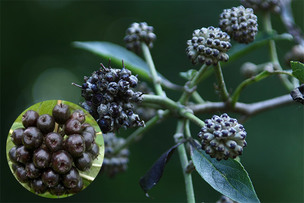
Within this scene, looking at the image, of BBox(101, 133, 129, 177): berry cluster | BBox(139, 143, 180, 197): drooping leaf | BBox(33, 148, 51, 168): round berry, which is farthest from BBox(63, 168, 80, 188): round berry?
BBox(101, 133, 129, 177): berry cluster

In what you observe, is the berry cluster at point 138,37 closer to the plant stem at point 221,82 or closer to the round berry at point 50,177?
the plant stem at point 221,82

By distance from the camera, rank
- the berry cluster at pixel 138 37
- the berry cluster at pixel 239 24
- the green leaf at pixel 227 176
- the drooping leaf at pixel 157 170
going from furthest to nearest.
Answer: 1. the berry cluster at pixel 138 37
2. the berry cluster at pixel 239 24
3. the drooping leaf at pixel 157 170
4. the green leaf at pixel 227 176

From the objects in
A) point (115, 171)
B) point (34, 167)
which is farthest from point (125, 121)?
point (115, 171)

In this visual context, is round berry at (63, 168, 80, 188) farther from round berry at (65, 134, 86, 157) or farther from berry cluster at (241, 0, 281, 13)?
berry cluster at (241, 0, 281, 13)

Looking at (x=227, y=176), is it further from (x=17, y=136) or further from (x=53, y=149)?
(x=17, y=136)

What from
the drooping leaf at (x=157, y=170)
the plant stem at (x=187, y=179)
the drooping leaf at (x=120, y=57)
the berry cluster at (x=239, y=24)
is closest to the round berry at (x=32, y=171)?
the drooping leaf at (x=157, y=170)

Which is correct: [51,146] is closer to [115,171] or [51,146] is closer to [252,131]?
[115,171]
